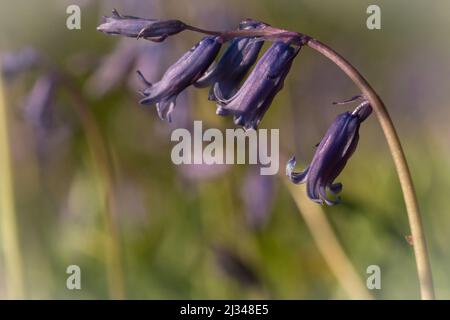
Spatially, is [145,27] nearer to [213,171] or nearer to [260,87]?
[260,87]

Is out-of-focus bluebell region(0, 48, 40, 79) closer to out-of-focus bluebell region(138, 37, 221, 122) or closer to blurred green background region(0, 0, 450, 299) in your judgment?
blurred green background region(0, 0, 450, 299)

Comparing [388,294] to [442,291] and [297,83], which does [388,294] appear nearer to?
[442,291]

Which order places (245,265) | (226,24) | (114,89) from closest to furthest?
(245,265) → (226,24) → (114,89)

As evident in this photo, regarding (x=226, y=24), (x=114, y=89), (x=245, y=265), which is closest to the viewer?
(x=245, y=265)

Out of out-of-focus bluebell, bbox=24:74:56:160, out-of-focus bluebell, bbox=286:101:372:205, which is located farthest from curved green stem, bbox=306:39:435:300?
out-of-focus bluebell, bbox=24:74:56:160

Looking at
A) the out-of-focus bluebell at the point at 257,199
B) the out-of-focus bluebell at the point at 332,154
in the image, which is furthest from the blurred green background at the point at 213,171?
the out-of-focus bluebell at the point at 332,154

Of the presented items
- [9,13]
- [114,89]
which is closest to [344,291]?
[114,89]
